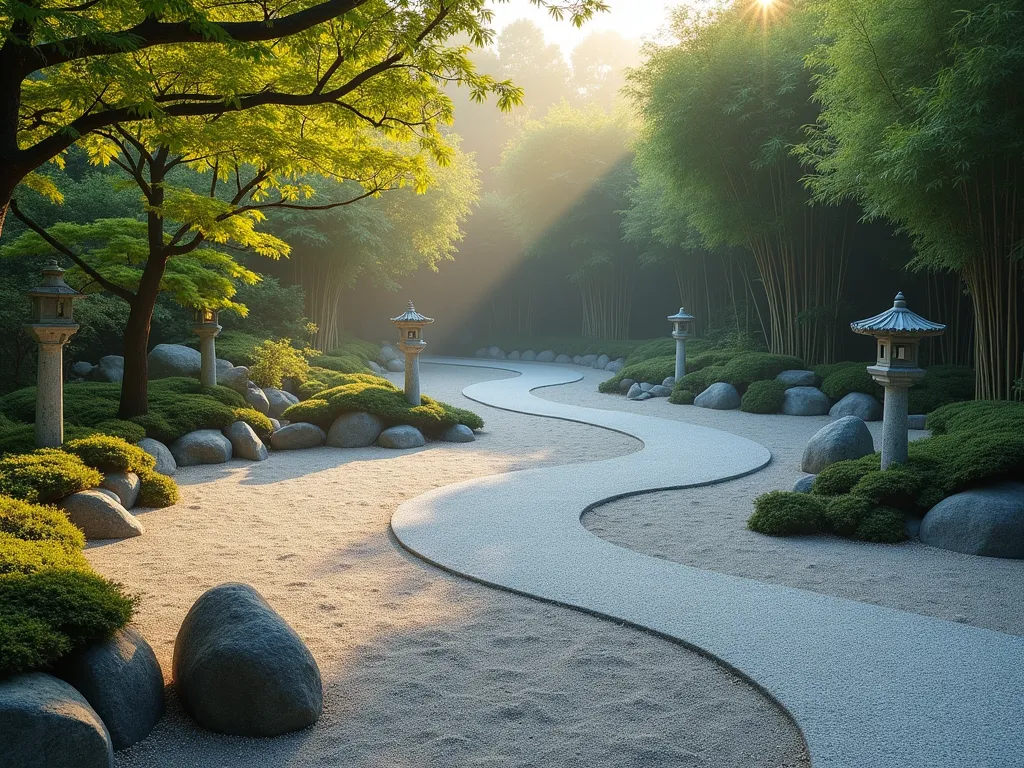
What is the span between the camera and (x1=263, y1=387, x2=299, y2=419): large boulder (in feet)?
34.6

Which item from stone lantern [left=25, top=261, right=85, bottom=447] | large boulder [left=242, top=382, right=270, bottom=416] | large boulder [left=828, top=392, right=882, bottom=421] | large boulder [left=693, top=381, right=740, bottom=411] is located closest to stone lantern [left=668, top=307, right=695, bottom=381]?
large boulder [left=693, top=381, right=740, bottom=411]

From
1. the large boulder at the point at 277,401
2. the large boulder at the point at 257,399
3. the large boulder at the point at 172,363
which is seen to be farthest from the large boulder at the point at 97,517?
the large boulder at the point at 172,363

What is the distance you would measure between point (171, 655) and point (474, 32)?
165 inches

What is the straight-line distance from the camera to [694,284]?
20.3 metres

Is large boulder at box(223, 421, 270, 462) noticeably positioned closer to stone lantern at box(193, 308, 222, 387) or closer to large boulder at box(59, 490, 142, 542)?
stone lantern at box(193, 308, 222, 387)

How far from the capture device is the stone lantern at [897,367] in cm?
589

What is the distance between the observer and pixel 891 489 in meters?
5.43

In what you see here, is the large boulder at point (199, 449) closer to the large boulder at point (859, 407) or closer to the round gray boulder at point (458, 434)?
the round gray boulder at point (458, 434)

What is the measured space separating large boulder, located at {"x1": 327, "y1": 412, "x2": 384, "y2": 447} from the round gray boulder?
0.83 meters

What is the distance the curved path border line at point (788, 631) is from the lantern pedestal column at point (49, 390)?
289 cm

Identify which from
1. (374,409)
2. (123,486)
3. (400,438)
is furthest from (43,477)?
(374,409)

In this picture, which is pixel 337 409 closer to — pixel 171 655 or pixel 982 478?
A: pixel 171 655

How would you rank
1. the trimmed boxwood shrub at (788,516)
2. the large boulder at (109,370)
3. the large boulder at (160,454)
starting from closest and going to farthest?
the trimmed boxwood shrub at (788,516) < the large boulder at (160,454) < the large boulder at (109,370)

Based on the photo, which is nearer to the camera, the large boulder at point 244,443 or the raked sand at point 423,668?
the raked sand at point 423,668
